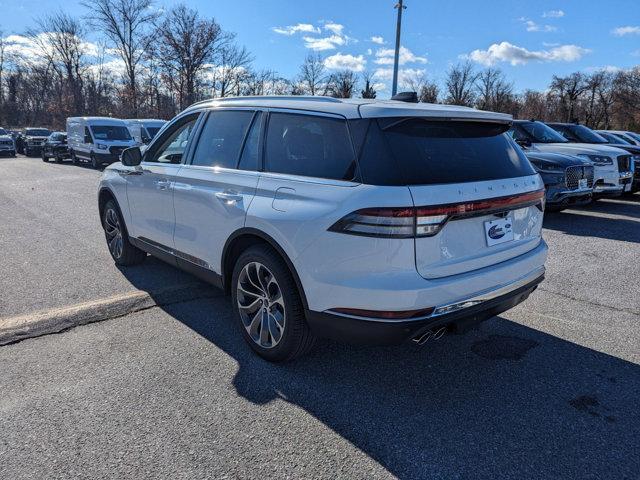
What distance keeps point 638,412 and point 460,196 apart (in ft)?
5.66

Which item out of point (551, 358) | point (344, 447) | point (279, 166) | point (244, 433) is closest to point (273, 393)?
point (244, 433)

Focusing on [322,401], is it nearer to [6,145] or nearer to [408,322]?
[408,322]

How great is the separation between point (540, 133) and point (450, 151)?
947 cm

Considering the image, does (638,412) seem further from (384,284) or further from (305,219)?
(305,219)

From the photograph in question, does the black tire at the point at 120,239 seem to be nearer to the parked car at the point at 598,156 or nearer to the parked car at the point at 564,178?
the parked car at the point at 564,178

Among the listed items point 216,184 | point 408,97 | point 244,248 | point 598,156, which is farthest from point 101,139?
point 408,97

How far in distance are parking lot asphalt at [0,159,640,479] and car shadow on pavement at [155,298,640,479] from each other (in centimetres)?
1

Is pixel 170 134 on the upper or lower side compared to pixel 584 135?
lower

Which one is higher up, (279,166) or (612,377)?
(279,166)

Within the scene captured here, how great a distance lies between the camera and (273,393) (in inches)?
119

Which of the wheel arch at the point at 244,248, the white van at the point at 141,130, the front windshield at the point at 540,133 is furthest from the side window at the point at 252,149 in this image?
the white van at the point at 141,130

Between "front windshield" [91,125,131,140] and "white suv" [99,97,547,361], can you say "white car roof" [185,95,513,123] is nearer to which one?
"white suv" [99,97,547,361]

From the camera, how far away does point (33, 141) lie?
33375 millimetres

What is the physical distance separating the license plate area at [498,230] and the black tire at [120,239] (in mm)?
4048
